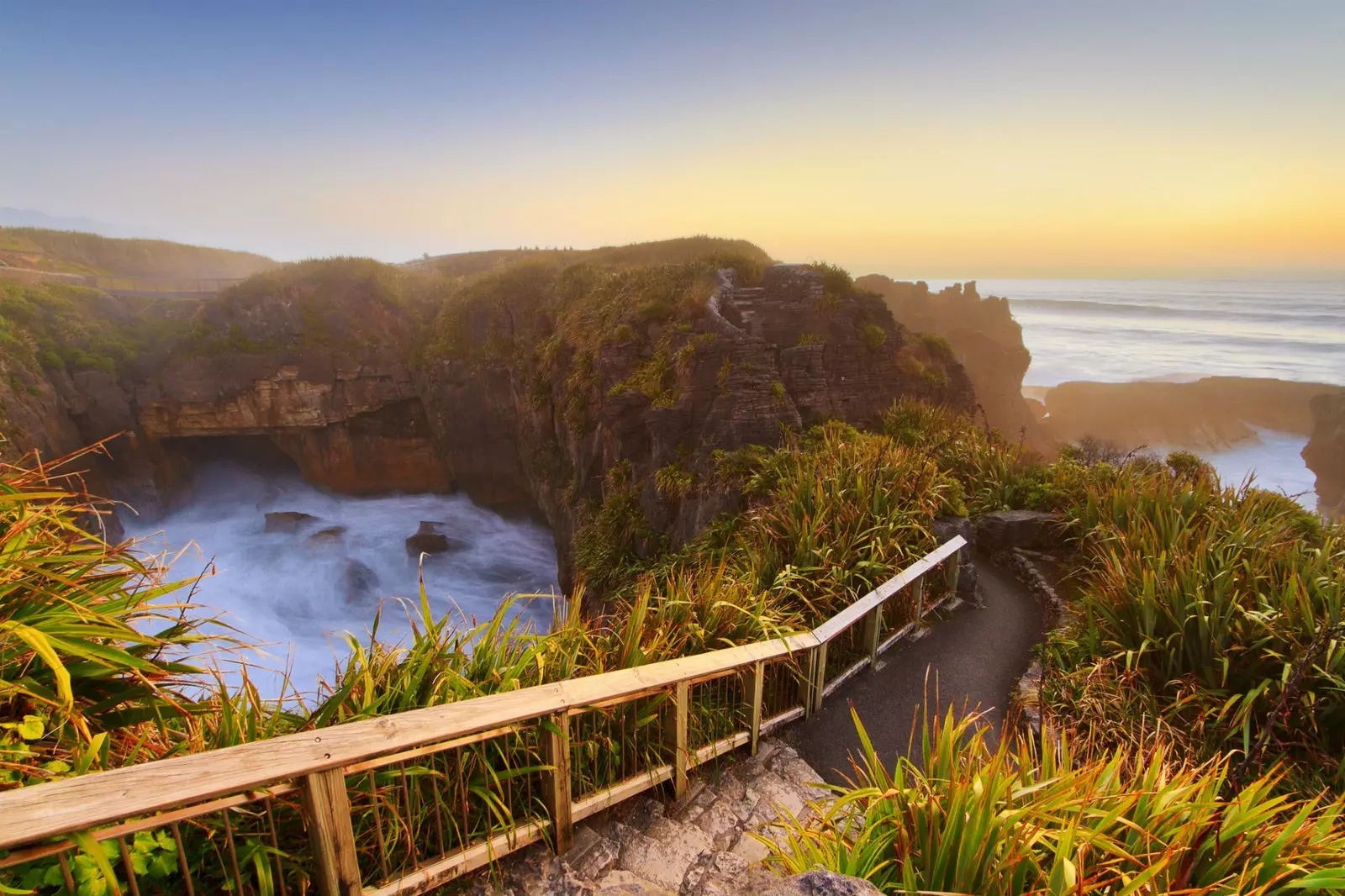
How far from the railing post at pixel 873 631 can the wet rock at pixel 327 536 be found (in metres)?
20.8

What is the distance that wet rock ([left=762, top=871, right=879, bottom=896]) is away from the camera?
1.74 m

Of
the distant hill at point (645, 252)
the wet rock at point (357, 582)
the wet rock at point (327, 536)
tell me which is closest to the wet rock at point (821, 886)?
the wet rock at point (357, 582)

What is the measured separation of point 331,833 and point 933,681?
4.30 meters

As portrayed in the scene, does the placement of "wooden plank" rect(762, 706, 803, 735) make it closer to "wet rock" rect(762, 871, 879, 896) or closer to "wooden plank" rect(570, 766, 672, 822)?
"wooden plank" rect(570, 766, 672, 822)

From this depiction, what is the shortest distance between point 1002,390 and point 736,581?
124 ft

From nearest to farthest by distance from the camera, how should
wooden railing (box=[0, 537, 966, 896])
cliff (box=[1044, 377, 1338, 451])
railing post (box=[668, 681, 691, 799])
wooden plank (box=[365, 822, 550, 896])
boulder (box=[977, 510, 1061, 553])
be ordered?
1. wooden railing (box=[0, 537, 966, 896])
2. wooden plank (box=[365, 822, 550, 896])
3. railing post (box=[668, 681, 691, 799])
4. boulder (box=[977, 510, 1061, 553])
5. cliff (box=[1044, 377, 1338, 451])

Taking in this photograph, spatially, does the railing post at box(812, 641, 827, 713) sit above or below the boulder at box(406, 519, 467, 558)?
above

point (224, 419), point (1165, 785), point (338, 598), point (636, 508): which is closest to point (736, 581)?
point (1165, 785)

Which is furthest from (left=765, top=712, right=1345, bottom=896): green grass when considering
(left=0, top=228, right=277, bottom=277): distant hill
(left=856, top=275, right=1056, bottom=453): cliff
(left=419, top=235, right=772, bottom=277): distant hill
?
(left=0, top=228, right=277, bottom=277): distant hill

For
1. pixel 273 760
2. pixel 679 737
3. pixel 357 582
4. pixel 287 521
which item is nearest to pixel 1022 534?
pixel 679 737

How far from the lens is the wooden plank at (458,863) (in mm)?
2236

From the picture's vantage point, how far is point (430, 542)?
1966 centimetres

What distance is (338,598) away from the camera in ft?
59.8

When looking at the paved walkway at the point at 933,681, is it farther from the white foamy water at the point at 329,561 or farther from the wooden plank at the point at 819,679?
the white foamy water at the point at 329,561
